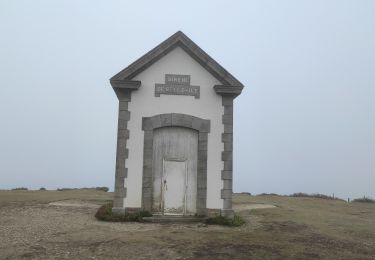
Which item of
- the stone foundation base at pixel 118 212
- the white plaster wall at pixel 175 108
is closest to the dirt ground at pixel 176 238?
the stone foundation base at pixel 118 212

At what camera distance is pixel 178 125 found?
13531 millimetres

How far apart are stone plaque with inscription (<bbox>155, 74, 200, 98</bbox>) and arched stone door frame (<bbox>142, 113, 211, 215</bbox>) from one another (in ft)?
2.47

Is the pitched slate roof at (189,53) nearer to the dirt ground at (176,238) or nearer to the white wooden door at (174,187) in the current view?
the white wooden door at (174,187)

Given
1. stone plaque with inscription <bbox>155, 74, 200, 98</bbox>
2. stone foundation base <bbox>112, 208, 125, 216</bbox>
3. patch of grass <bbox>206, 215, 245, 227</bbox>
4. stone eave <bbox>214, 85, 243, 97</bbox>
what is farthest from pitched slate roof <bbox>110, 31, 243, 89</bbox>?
patch of grass <bbox>206, 215, 245, 227</bbox>

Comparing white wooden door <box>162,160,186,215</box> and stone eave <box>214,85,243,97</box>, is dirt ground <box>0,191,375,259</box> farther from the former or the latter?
stone eave <box>214,85,243,97</box>

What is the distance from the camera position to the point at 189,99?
13.7 meters

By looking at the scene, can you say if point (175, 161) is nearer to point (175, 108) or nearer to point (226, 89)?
point (175, 108)

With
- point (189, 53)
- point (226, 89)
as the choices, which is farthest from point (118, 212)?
point (189, 53)

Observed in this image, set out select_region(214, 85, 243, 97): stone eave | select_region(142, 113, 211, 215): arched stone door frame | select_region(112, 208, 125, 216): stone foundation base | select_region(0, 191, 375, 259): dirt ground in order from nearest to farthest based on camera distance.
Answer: select_region(0, 191, 375, 259): dirt ground
select_region(112, 208, 125, 216): stone foundation base
select_region(142, 113, 211, 215): arched stone door frame
select_region(214, 85, 243, 97): stone eave

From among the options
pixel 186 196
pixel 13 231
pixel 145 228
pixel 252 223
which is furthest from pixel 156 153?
pixel 13 231

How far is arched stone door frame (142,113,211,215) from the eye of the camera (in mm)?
13070

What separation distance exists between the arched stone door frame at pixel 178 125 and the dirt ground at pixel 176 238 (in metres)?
1.18

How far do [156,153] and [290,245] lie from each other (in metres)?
5.44

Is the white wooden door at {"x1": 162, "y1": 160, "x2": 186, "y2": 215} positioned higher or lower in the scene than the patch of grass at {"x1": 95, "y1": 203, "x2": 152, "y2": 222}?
higher
